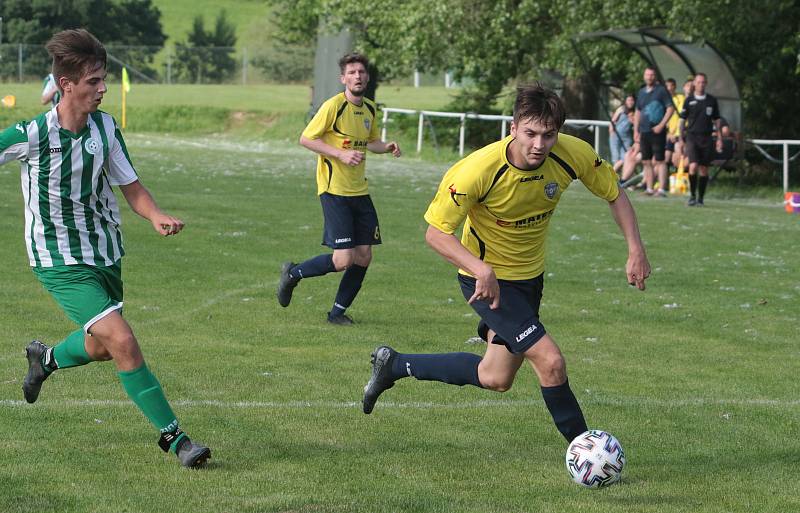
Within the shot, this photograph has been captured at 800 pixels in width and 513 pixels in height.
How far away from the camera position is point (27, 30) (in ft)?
218

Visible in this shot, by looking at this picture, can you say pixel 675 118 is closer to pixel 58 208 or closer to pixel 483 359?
pixel 483 359

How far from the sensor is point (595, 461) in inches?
224

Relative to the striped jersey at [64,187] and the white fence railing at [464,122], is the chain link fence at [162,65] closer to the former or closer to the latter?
the white fence railing at [464,122]

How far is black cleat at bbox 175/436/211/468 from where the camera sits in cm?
591

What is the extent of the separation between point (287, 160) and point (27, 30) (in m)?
38.6

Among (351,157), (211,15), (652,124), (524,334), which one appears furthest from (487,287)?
(211,15)

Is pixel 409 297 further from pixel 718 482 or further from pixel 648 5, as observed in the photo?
pixel 648 5

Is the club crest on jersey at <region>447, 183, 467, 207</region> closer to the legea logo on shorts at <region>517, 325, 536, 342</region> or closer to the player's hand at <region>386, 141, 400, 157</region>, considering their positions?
the legea logo on shorts at <region>517, 325, 536, 342</region>

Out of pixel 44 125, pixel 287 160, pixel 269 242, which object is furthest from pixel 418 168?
pixel 44 125

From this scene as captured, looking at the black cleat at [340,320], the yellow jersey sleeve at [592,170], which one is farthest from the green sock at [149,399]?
the black cleat at [340,320]

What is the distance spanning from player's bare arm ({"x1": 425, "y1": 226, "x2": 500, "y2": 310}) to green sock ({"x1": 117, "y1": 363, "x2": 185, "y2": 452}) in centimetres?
143

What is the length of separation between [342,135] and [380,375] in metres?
4.38

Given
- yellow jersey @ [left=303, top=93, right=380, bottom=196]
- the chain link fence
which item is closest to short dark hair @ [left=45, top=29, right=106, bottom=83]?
yellow jersey @ [left=303, top=93, right=380, bottom=196]

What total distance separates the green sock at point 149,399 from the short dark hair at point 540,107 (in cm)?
204
